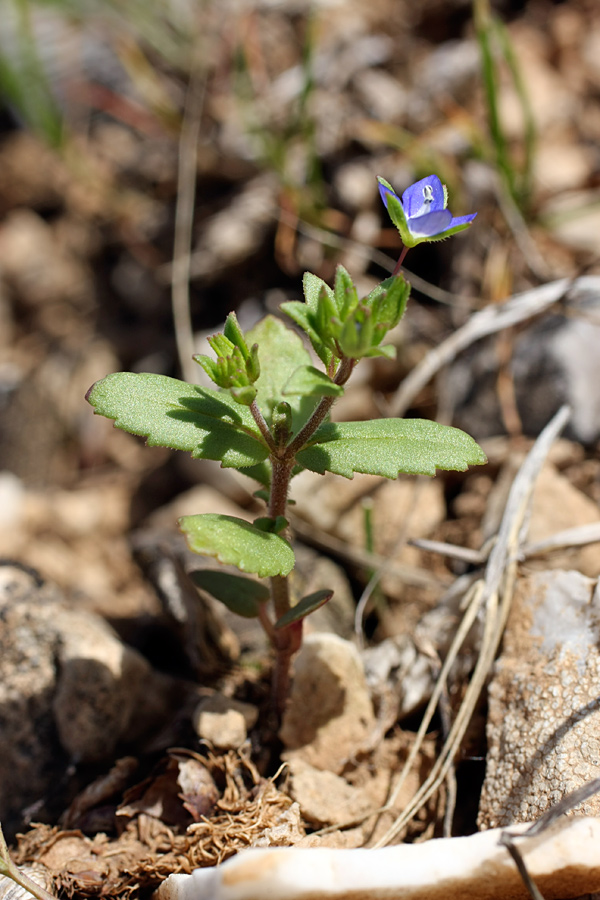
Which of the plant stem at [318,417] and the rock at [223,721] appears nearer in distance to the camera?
the plant stem at [318,417]

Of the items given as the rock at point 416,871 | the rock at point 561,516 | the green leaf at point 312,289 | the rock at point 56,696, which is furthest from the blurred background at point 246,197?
the rock at point 416,871

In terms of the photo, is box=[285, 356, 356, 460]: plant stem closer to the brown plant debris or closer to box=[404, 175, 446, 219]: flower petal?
box=[404, 175, 446, 219]: flower petal

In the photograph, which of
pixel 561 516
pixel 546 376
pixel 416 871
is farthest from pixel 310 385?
pixel 546 376

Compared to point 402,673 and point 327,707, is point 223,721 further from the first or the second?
point 402,673

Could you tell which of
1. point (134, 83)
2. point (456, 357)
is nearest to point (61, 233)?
point (134, 83)

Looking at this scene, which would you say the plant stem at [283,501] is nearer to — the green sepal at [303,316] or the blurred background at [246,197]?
the green sepal at [303,316]

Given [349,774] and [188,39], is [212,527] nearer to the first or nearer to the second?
[349,774]

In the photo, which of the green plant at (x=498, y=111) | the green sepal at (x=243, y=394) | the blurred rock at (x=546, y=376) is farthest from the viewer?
the green plant at (x=498, y=111)
